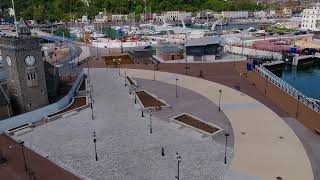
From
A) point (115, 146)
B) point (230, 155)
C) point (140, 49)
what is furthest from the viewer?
point (140, 49)

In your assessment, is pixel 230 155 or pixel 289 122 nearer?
pixel 230 155

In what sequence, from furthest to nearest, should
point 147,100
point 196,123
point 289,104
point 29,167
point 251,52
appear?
point 251,52
point 147,100
point 289,104
point 196,123
point 29,167

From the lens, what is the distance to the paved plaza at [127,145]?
3419cm

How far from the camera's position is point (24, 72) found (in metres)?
48.2

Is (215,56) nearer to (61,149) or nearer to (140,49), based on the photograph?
(140,49)

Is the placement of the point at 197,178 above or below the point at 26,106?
below

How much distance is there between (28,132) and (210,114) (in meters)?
26.4

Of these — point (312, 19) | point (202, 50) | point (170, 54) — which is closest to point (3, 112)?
point (170, 54)

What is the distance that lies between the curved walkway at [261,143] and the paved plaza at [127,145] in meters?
1.84

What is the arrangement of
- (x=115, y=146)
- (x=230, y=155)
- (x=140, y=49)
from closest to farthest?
(x=230, y=155)
(x=115, y=146)
(x=140, y=49)

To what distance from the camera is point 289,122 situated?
4619 cm

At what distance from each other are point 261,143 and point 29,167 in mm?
27023

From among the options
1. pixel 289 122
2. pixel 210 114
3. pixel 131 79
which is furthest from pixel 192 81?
pixel 289 122

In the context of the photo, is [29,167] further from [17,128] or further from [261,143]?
[261,143]
